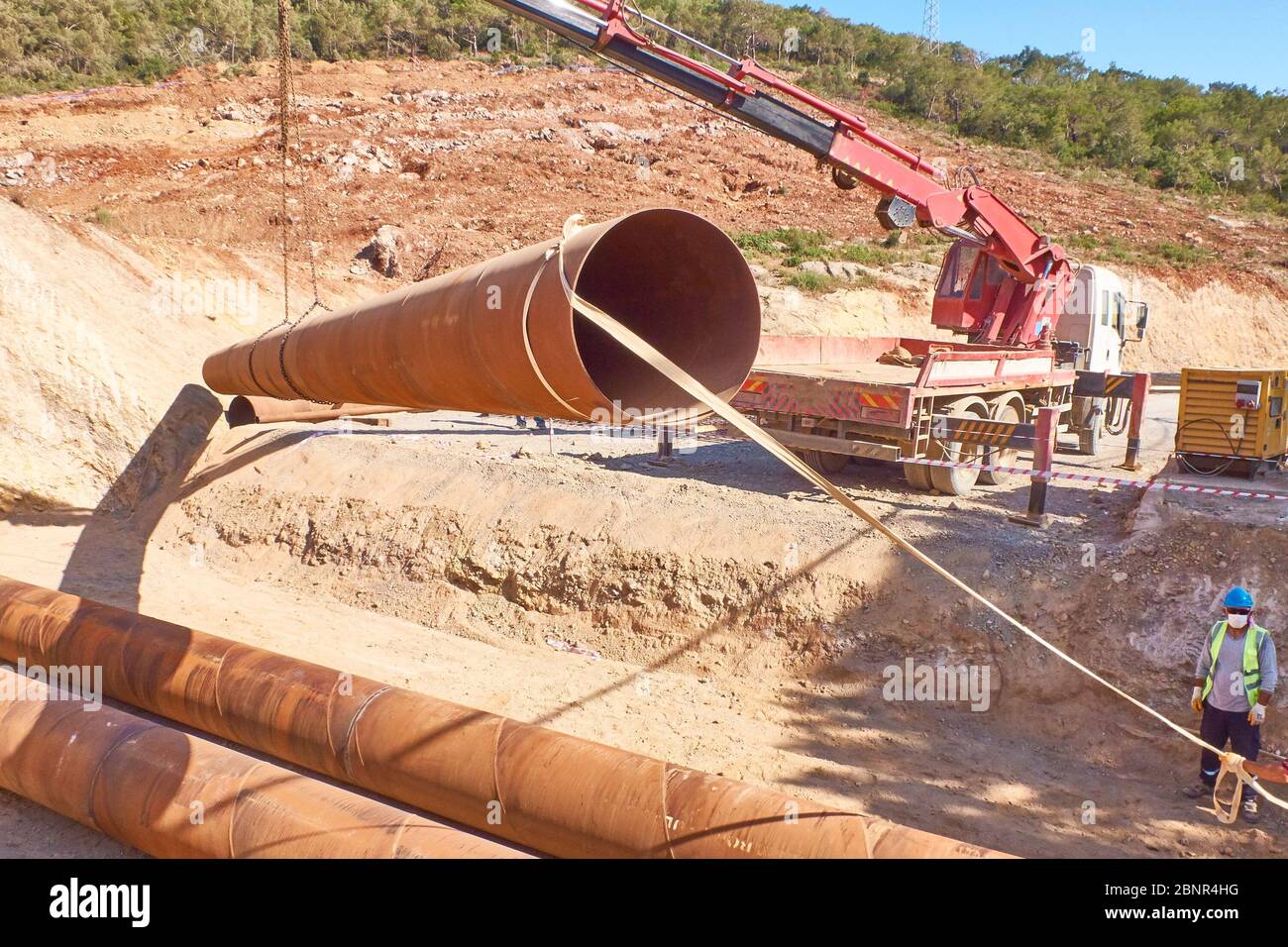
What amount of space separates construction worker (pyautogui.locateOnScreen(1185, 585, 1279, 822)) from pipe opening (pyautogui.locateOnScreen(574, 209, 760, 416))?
384 centimetres

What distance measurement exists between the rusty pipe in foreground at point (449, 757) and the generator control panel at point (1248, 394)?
824 centimetres

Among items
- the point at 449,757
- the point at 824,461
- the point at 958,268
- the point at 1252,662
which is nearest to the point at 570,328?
the point at 449,757

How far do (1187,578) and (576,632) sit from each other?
16.6 feet

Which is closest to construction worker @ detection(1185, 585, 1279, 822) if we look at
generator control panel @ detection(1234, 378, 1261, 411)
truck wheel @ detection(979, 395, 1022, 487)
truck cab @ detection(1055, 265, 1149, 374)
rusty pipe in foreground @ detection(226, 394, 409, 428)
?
truck wheel @ detection(979, 395, 1022, 487)

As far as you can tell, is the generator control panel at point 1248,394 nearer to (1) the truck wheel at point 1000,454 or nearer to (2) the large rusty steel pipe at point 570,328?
(1) the truck wheel at point 1000,454

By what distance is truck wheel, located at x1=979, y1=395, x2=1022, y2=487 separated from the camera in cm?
1073

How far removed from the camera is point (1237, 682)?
5.61 m

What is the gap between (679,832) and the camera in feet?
14.1

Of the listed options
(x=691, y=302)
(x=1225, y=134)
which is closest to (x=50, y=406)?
(x=691, y=302)

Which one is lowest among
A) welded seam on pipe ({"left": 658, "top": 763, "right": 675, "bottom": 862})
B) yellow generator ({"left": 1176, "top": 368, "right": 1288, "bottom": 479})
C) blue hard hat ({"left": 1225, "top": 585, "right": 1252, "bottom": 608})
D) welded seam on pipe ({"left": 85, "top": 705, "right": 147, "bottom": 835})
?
welded seam on pipe ({"left": 85, "top": 705, "right": 147, "bottom": 835})

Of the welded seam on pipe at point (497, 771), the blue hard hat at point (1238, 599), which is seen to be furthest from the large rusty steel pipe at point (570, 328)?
the blue hard hat at point (1238, 599)

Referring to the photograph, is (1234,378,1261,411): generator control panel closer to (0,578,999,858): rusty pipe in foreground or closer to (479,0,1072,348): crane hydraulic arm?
(479,0,1072,348): crane hydraulic arm

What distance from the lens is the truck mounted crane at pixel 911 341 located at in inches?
380

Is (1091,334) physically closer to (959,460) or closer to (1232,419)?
(1232,419)
